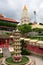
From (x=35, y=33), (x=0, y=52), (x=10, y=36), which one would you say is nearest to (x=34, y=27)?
(x=35, y=33)

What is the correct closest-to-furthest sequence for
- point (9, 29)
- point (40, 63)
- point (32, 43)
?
point (40, 63) → point (32, 43) → point (9, 29)

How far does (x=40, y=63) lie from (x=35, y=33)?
102 ft

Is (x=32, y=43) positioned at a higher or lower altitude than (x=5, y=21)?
lower

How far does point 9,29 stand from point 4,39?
30.0 feet

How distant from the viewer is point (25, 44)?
4231 centimetres

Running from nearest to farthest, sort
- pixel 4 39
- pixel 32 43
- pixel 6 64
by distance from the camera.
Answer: pixel 6 64
pixel 32 43
pixel 4 39

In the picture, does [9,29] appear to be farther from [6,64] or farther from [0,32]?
[6,64]

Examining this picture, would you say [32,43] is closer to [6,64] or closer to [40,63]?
[40,63]

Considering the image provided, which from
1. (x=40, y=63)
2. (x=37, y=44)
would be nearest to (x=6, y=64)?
(x=40, y=63)

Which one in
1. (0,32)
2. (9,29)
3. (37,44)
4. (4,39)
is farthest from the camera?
(9,29)

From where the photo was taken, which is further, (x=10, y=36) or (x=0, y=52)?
(x=10, y=36)

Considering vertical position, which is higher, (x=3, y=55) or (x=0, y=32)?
(x=0, y=32)

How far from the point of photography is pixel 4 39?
4812cm

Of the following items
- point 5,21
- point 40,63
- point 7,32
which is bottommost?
point 40,63
